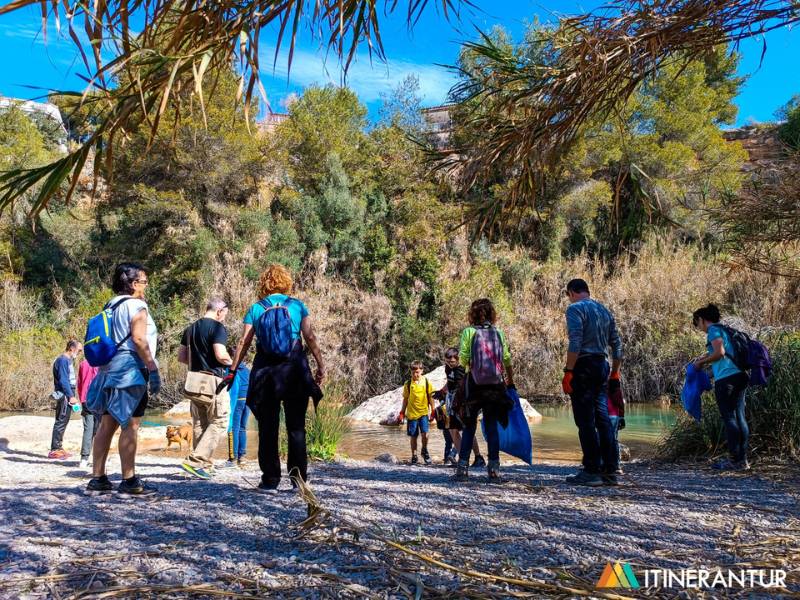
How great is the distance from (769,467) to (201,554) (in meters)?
5.76

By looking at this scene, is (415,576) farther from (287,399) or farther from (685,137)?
(685,137)

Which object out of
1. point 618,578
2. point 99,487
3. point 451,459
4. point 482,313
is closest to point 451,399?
point 451,459

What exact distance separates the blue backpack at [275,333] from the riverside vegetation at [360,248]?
56.2 feet

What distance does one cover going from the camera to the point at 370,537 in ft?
10.9

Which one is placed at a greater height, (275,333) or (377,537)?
(275,333)

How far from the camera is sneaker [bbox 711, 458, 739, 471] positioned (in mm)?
6640

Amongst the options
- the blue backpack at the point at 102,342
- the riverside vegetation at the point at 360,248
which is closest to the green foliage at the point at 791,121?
the riverside vegetation at the point at 360,248

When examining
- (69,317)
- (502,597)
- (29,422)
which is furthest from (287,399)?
(69,317)

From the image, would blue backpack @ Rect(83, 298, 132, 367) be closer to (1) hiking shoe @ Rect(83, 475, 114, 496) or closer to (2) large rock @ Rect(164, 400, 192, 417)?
(1) hiking shoe @ Rect(83, 475, 114, 496)

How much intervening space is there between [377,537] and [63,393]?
695 centimetres

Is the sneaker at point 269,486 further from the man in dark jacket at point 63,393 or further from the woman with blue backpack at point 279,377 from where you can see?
the man in dark jacket at point 63,393

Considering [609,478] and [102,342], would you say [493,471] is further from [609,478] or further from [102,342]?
[102,342]

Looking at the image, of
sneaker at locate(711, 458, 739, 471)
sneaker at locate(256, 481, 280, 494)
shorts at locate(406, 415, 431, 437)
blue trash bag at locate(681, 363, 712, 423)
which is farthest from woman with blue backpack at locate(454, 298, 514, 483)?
shorts at locate(406, 415, 431, 437)

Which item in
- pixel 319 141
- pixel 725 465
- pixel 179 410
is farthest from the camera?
pixel 319 141
